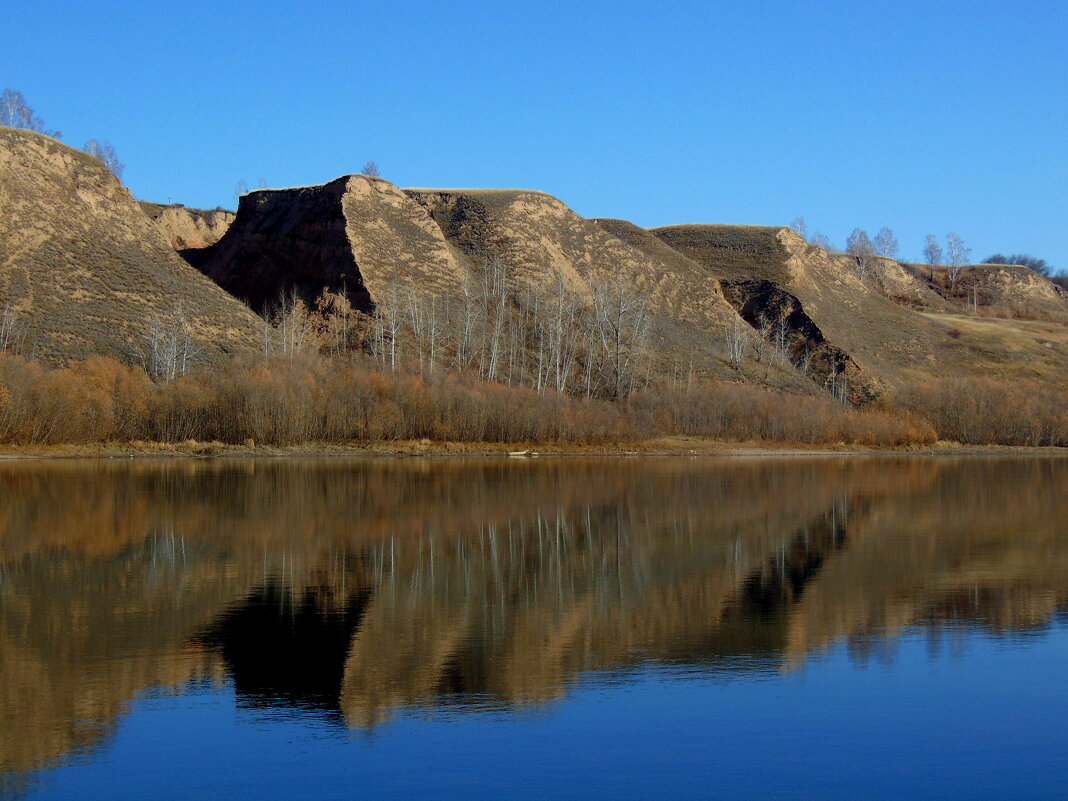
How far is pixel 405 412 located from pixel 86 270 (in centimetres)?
2670

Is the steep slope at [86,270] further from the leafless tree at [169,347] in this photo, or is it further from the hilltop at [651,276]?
the hilltop at [651,276]

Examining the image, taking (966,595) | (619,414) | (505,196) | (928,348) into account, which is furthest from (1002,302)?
(966,595)

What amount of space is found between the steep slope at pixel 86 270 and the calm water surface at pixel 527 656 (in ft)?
143

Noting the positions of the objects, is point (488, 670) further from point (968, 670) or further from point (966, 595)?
point (966, 595)

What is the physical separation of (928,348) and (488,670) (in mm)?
111181

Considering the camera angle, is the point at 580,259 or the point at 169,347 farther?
the point at 580,259

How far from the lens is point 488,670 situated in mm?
13234

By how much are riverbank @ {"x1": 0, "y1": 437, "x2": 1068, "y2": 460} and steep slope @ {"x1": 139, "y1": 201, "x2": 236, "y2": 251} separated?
6046 centimetres

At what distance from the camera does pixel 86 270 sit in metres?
75.6

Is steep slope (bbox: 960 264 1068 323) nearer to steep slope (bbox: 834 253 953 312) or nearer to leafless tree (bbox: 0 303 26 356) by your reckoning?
steep slope (bbox: 834 253 953 312)

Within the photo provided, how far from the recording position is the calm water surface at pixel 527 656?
994 centimetres

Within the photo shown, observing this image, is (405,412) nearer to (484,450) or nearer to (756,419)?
(484,450)

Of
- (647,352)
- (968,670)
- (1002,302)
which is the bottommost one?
(968,670)

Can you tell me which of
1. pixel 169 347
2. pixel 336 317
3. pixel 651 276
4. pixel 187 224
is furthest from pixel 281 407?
pixel 187 224
